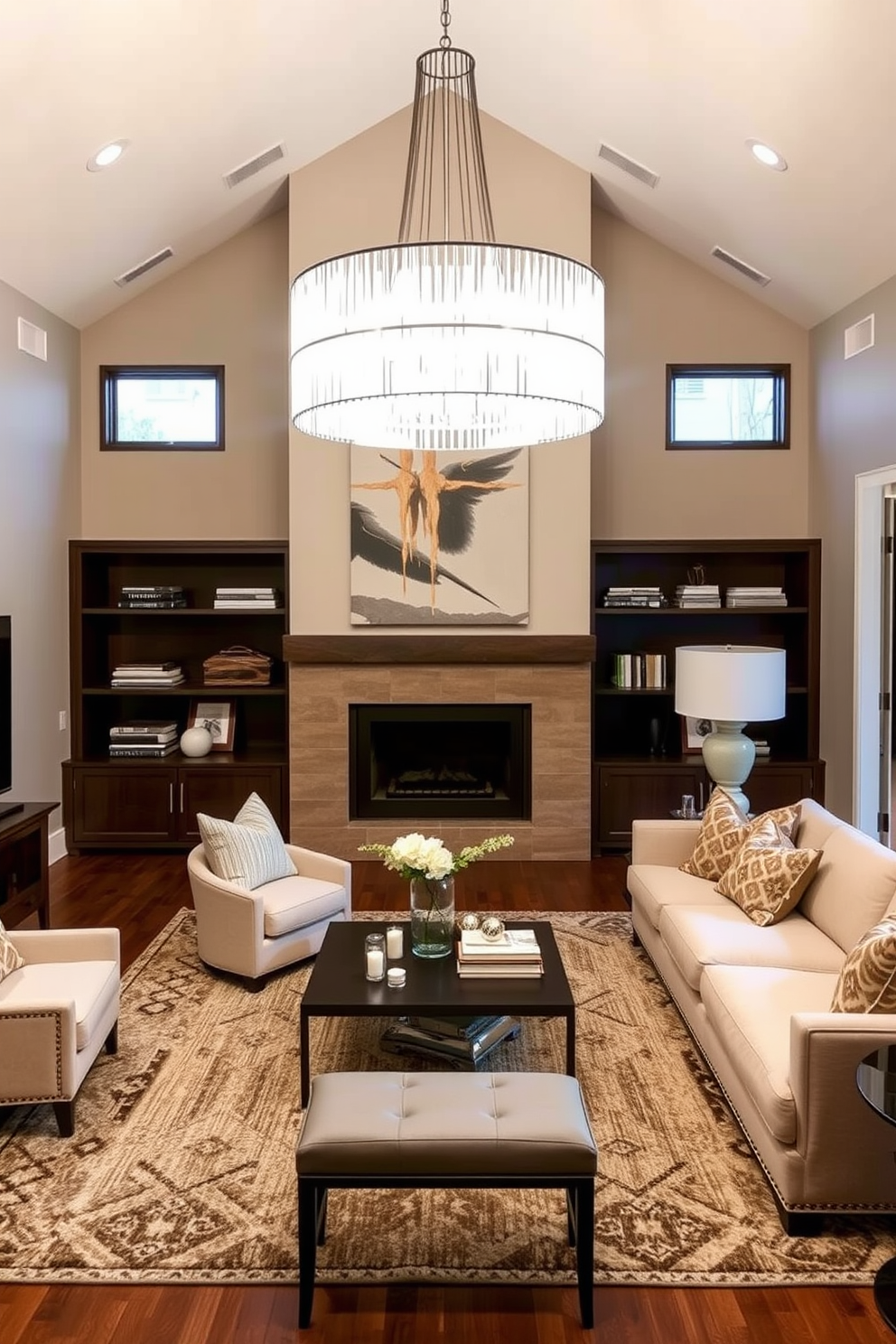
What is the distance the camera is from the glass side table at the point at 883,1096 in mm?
2209

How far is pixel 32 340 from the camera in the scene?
19.1ft

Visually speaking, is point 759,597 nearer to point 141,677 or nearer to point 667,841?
point 667,841

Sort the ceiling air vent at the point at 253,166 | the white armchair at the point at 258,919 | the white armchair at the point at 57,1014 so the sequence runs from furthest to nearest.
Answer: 1. the ceiling air vent at the point at 253,166
2. the white armchair at the point at 258,919
3. the white armchair at the point at 57,1014

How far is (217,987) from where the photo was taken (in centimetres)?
428

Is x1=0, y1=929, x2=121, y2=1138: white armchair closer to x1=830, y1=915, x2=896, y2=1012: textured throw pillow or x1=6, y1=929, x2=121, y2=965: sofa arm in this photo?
x1=6, y1=929, x2=121, y2=965: sofa arm

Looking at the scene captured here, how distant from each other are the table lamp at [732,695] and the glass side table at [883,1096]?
2.42m

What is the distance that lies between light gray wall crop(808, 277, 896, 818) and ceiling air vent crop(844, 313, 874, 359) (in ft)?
0.12

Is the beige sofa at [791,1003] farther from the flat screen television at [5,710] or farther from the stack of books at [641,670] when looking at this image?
the flat screen television at [5,710]

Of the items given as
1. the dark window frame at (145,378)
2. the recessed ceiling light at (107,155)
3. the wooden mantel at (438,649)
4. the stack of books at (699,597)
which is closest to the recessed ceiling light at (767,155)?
the stack of books at (699,597)

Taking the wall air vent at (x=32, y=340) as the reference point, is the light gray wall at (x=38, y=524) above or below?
below

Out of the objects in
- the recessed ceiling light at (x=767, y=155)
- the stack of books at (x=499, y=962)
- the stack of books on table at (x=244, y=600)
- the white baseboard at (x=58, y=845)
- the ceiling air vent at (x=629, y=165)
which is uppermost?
the ceiling air vent at (x=629, y=165)

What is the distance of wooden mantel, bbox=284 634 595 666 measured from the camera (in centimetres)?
622

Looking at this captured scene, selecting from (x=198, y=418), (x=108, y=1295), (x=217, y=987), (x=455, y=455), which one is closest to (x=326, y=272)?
(x=108, y=1295)

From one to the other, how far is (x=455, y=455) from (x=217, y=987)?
3.32 meters
